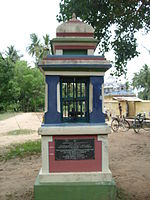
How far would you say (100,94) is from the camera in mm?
4230

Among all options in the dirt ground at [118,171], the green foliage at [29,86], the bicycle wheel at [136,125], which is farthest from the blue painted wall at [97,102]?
the green foliage at [29,86]

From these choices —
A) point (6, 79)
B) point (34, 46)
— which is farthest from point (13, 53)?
point (6, 79)

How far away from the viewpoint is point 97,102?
4.20 meters

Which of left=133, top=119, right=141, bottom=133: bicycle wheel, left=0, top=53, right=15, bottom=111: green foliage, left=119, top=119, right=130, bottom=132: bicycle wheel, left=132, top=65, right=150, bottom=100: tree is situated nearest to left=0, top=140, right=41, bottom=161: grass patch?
left=119, top=119, right=130, bottom=132: bicycle wheel

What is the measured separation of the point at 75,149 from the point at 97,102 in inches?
38.3

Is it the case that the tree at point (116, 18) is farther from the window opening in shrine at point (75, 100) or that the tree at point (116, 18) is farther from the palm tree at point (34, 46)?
the palm tree at point (34, 46)

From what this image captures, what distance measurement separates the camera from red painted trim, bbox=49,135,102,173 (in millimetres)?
4097

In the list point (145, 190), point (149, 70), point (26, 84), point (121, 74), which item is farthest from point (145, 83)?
point (145, 190)

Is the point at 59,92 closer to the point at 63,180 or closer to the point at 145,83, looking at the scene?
the point at 63,180

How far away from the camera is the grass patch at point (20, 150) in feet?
26.9

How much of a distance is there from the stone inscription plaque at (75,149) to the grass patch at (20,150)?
448 cm

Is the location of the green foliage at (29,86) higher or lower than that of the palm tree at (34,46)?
lower

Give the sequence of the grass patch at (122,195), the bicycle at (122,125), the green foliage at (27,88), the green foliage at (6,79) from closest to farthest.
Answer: the grass patch at (122,195), the bicycle at (122,125), the green foliage at (6,79), the green foliage at (27,88)

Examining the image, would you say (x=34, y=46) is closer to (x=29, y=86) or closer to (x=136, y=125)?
(x=29, y=86)
